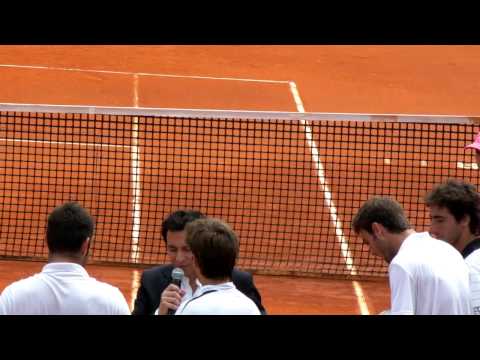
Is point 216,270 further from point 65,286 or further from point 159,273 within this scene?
point 159,273

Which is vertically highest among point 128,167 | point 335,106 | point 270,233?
point 335,106

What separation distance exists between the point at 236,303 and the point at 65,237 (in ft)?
3.44

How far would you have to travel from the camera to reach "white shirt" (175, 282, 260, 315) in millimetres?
5594

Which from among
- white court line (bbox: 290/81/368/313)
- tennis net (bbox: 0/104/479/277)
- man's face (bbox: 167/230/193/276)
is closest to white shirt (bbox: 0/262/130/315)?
man's face (bbox: 167/230/193/276)

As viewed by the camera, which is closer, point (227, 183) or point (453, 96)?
point (227, 183)

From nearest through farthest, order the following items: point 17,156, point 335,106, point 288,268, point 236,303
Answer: point 236,303
point 288,268
point 17,156
point 335,106

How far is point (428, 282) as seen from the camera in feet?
21.1

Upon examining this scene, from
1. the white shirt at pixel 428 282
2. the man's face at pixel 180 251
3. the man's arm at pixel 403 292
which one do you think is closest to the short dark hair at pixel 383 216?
the white shirt at pixel 428 282

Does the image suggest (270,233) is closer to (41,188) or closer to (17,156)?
(41,188)

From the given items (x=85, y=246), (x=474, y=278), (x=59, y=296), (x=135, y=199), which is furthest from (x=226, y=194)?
(x=59, y=296)

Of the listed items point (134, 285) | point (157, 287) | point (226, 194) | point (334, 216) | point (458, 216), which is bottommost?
point (157, 287)

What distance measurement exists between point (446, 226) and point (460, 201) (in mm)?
191

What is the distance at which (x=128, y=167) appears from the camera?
18.3m
